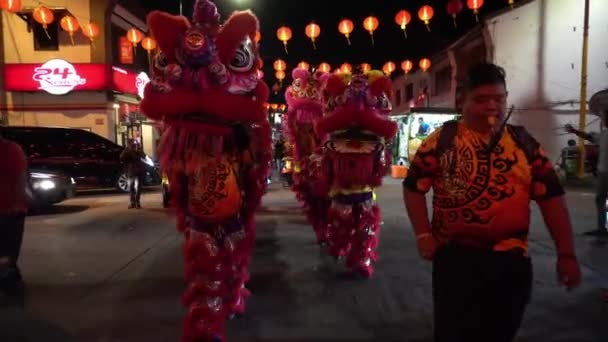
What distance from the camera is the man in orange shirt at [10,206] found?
4.64 m

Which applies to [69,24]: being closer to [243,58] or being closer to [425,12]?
[425,12]

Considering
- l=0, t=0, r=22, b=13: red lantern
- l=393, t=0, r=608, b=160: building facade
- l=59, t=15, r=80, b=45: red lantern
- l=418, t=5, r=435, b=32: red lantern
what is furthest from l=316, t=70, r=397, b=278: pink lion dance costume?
l=59, t=15, r=80, b=45: red lantern

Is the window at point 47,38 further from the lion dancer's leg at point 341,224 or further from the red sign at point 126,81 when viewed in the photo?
the lion dancer's leg at point 341,224

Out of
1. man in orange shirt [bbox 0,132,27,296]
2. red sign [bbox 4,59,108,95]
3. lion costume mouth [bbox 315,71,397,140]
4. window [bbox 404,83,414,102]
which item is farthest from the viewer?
window [bbox 404,83,414,102]

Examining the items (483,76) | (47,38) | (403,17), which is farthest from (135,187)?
(47,38)

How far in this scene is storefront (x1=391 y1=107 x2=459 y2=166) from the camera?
688 inches

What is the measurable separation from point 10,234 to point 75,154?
9008mm

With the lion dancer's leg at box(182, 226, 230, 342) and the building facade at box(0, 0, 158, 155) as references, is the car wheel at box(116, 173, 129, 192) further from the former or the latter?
the lion dancer's leg at box(182, 226, 230, 342)

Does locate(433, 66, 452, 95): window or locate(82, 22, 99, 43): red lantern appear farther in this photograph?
locate(433, 66, 452, 95): window

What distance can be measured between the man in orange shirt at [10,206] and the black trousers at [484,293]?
420 cm

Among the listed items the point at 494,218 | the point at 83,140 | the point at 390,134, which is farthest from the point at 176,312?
the point at 83,140

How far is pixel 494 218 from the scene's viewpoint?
217cm

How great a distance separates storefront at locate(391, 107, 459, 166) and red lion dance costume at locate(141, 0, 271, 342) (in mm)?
14207

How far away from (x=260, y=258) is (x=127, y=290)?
1.79 meters
